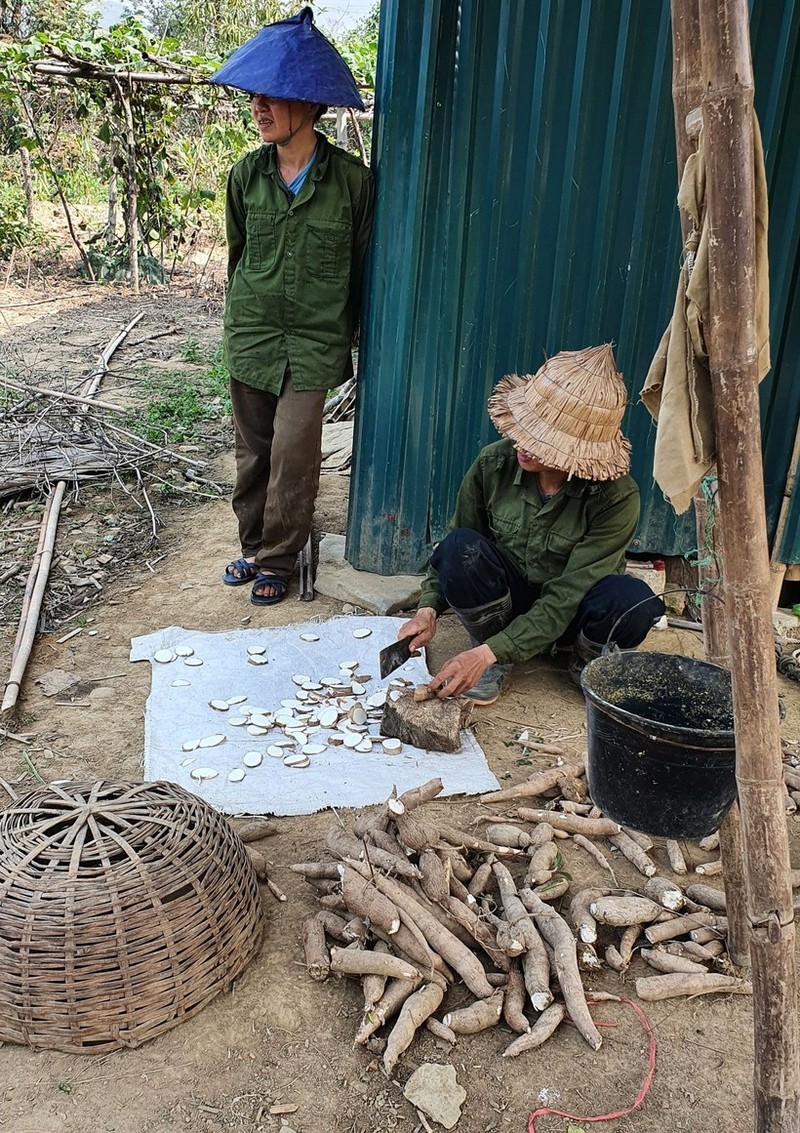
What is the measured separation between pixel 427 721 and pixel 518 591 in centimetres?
75

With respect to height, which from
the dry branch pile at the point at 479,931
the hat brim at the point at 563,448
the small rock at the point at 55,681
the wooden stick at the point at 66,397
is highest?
the hat brim at the point at 563,448

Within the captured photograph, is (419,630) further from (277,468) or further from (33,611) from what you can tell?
(33,611)

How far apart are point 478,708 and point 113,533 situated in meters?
2.65

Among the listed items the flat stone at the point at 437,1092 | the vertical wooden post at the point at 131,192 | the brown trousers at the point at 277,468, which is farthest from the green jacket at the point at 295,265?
the vertical wooden post at the point at 131,192

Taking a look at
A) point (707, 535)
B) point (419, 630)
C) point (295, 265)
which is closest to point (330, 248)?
point (295, 265)

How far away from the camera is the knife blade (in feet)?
11.3

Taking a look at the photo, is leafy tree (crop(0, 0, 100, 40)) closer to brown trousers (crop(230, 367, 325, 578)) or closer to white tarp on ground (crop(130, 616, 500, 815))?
brown trousers (crop(230, 367, 325, 578))

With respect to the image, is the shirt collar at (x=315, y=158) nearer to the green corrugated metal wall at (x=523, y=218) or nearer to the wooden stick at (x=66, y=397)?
the green corrugated metal wall at (x=523, y=218)

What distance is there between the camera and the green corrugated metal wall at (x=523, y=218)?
3.88 m

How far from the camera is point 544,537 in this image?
3.64 m

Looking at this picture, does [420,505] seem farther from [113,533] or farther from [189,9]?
[189,9]

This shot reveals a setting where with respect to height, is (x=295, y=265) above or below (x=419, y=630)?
above

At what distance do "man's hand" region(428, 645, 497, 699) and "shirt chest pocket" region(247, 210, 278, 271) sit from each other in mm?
2076

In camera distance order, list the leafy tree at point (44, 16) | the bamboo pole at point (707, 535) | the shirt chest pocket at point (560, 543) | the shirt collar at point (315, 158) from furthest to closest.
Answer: the leafy tree at point (44, 16)
the shirt collar at point (315, 158)
the shirt chest pocket at point (560, 543)
the bamboo pole at point (707, 535)
